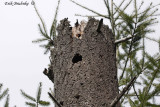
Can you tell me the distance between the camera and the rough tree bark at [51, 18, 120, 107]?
2338mm

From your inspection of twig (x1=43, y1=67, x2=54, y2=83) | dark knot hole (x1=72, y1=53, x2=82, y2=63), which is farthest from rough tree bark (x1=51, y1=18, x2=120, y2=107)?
twig (x1=43, y1=67, x2=54, y2=83)

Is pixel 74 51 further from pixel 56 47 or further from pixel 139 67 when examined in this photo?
pixel 139 67

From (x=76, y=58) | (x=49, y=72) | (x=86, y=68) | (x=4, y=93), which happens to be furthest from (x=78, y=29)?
(x=4, y=93)

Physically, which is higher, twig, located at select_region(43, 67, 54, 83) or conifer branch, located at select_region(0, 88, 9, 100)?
twig, located at select_region(43, 67, 54, 83)

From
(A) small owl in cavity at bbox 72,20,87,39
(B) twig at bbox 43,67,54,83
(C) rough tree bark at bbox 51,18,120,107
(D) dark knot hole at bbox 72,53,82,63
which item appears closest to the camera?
(C) rough tree bark at bbox 51,18,120,107

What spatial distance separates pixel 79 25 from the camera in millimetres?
2826

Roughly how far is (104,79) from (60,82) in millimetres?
448

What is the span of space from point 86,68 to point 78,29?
521 mm

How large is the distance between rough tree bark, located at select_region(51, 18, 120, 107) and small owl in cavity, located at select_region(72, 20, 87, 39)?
0.04 meters

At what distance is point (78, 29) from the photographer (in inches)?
109

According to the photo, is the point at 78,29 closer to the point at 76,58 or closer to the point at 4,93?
the point at 76,58

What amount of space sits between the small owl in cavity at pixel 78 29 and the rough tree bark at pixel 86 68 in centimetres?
4

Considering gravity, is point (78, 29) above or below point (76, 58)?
above

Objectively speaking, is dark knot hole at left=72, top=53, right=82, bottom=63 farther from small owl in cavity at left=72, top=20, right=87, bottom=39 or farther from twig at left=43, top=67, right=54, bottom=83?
twig at left=43, top=67, right=54, bottom=83
